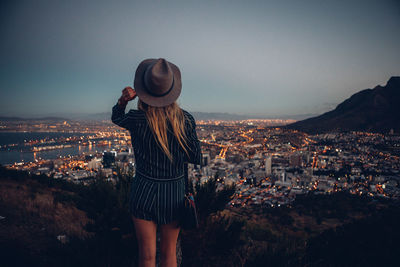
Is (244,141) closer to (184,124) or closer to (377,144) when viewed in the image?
(377,144)

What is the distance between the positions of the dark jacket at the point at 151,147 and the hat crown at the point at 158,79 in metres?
0.13

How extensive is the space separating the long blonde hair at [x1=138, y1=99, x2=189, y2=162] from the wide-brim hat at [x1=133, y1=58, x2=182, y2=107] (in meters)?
0.05

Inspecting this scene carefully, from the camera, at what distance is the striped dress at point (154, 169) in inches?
36.6

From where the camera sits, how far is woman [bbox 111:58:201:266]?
2.93ft

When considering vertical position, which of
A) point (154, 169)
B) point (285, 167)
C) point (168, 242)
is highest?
point (154, 169)

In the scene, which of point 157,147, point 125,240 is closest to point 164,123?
point 157,147

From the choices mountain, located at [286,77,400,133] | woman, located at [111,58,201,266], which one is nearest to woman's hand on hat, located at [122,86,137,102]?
woman, located at [111,58,201,266]

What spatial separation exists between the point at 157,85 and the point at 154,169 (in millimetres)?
415

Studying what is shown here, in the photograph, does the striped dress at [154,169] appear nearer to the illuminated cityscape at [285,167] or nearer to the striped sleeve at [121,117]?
the striped sleeve at [121,117]

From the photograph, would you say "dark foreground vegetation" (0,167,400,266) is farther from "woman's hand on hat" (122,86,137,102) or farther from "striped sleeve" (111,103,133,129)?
"woman's hand on hat" (122,86,137,102)

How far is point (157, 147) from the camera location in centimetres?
94

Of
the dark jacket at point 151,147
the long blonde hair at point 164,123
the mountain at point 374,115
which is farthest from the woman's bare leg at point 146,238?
the mountain at point 374,115

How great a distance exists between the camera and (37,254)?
6.72 feet

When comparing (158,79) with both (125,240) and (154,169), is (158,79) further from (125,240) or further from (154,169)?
(125,240)
